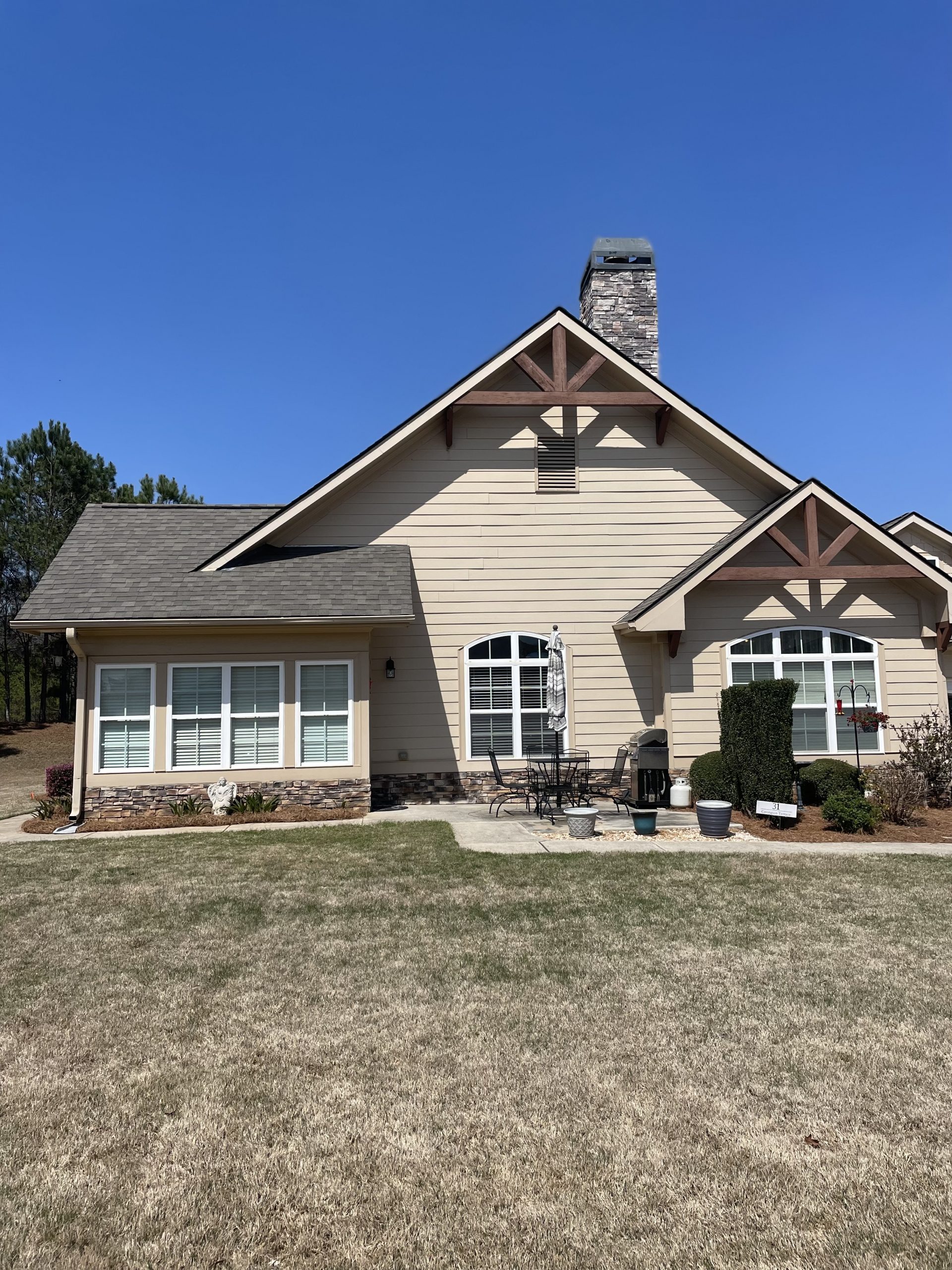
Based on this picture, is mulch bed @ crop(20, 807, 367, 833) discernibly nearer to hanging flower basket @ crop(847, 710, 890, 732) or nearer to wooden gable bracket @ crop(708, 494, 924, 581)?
wooden gable bracket @ crop(708, 494, 924, 581)

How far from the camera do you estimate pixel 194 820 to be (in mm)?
11852

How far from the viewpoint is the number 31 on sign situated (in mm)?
10570

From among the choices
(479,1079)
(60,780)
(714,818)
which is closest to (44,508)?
(60,780)

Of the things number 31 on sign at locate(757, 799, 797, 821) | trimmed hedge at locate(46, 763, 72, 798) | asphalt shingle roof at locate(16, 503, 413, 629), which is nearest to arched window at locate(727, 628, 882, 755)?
number 31 on sign at locate(757, 799, 797, 821)

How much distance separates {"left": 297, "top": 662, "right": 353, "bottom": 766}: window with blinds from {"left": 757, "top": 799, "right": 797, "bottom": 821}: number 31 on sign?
6.10m

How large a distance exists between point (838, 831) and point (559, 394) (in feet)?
27.1

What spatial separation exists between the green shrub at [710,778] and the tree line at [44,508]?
26.1 m

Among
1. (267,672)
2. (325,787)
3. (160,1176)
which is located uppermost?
(267,672)

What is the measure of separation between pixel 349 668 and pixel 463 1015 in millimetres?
8604

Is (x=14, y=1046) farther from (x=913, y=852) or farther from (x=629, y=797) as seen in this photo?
(x=629, y=797)

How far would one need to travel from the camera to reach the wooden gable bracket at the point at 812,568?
12992 mm

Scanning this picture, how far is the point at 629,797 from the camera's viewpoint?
13703 mm

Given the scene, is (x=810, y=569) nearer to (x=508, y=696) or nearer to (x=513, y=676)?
(x=513, y=676)

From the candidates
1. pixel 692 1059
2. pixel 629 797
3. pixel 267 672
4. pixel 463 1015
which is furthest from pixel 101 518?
pixel 692 1059
